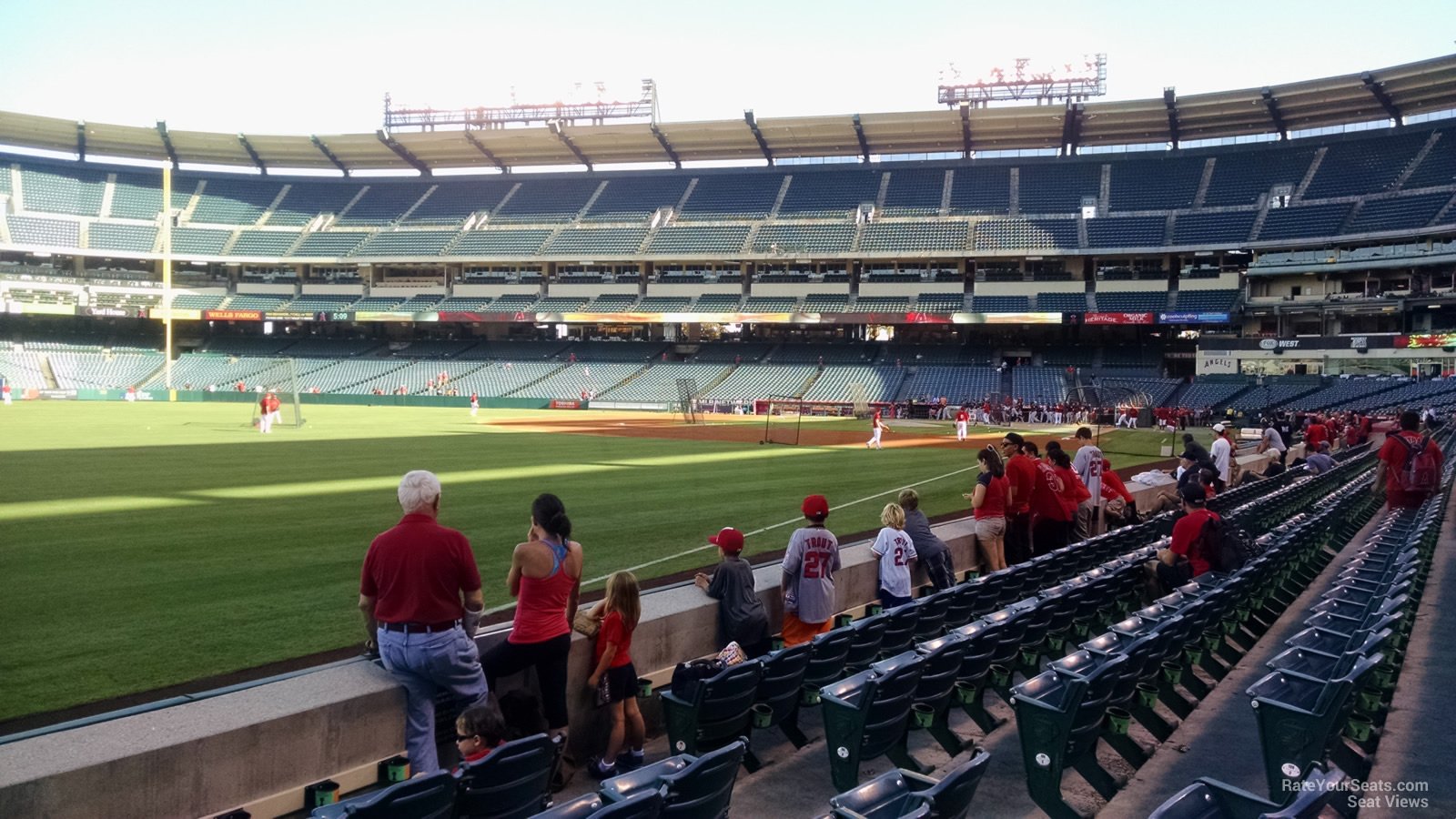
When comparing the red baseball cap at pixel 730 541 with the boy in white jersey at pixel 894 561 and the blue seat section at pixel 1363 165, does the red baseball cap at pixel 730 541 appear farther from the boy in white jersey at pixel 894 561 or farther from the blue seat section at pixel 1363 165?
the blue seat section at pixel 1363 165

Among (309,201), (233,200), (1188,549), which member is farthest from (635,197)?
(1188,549)

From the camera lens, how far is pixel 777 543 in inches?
523

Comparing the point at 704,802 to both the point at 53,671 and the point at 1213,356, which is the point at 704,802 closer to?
the point at 53,671

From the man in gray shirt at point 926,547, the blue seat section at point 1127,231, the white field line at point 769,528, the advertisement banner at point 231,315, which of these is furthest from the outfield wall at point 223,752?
the advertisement banner at point 231,315

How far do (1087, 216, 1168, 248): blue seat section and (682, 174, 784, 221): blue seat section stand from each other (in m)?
20.3

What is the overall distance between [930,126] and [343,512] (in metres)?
52.6

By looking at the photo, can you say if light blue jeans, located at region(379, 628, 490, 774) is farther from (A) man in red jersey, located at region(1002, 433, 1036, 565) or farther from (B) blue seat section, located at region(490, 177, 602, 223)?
(B) blue seat section, located at region(490, 177, 602, 223)

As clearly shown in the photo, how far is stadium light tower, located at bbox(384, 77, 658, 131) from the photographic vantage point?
63906 mm

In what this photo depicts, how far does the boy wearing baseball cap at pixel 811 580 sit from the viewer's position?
7520mm

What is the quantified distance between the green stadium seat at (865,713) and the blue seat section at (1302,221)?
181 ft

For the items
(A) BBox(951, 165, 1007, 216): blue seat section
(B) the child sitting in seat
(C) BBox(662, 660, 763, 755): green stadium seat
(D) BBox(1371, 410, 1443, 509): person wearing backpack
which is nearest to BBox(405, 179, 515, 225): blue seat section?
(A) BBox(951, 165, 1007, 216): blue seat section

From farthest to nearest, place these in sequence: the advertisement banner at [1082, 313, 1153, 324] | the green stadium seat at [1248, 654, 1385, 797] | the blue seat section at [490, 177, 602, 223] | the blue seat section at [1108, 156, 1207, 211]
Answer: the blue seat section at [490, 177, 602, 223] < the blue seat section at [1108, 156, 1207, 211] < the advertisement banner at [1082, 313, 1153, 324] < the green stadium seat at [1248, 654, 1385, 797]

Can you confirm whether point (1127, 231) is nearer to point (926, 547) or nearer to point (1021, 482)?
point (1021, 482)

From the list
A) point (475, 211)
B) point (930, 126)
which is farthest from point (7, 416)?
point (930, 126)
